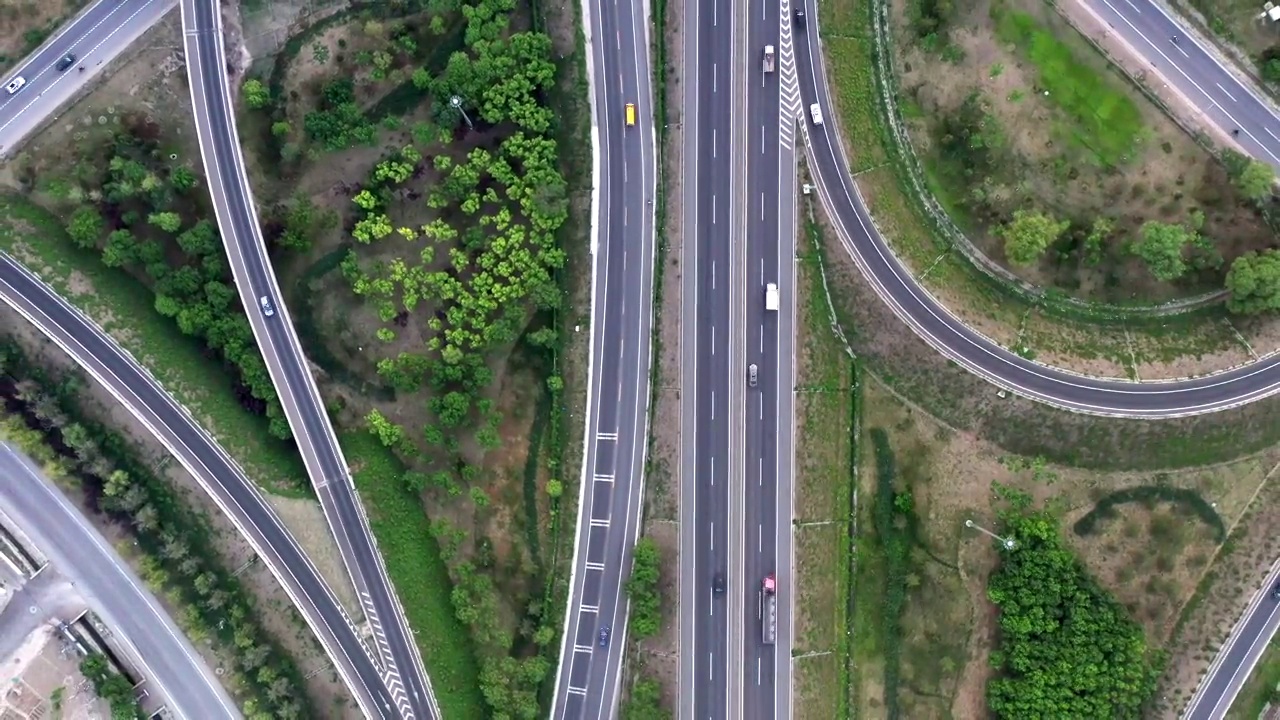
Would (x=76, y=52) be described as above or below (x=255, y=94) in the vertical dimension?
above

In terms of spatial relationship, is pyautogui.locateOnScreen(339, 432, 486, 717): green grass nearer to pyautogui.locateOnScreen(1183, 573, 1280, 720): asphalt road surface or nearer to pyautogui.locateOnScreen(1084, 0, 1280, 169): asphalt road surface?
pyautogui.locateOnScreen(1183, 573, 1280, 720): asphalt road surface

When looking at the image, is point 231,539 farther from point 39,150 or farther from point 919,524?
point 919,524

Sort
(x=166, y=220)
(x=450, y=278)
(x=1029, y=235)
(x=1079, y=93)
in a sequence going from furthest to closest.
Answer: (x=450, y=278), (x=166, y=220), (x=1079, y=93), (x=1029, y=235)

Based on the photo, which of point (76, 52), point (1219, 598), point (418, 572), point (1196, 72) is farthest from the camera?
point (418, 572)

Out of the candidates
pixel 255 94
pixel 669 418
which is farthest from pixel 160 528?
pixel 669 418

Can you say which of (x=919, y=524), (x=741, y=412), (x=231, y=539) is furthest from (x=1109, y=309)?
(x=231, y=539)

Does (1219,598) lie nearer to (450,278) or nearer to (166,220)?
(450,278)

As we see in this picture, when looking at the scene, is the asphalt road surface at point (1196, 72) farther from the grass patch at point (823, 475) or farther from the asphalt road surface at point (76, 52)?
the asphalt road surface at point (76, 52)
